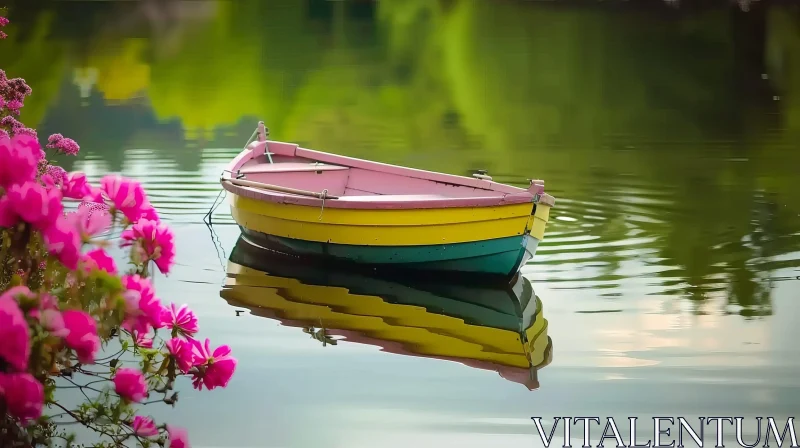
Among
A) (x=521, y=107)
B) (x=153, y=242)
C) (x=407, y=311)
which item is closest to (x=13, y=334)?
(x=153, y=242)

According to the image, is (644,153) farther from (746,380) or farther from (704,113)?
A: (746,380)

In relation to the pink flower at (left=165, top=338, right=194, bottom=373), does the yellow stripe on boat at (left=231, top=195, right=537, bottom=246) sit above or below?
above

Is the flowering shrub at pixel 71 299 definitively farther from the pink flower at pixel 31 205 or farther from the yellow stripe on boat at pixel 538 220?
the yellow stripe on boat at pixel 538 220

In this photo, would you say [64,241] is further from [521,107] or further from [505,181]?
[521,107]

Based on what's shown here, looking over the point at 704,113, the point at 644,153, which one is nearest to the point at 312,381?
the point at 644,153

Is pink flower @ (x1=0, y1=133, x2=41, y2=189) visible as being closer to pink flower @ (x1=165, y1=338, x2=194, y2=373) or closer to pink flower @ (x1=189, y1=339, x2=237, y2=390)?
pink flower @ (x1=165, y1=338, x2=194, y2=373)

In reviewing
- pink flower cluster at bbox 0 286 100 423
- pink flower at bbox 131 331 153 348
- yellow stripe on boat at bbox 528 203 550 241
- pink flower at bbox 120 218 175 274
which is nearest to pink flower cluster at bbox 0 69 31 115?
pink flower at bbox 131 331 153 348

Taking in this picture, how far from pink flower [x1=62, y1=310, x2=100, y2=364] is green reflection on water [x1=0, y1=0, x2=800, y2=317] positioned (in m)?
7.41

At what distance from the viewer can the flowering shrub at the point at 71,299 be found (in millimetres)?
3611

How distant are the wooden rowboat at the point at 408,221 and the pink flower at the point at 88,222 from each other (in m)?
6.40

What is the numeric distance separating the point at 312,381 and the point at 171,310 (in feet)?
13.0

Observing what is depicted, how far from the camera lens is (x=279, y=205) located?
11.3 meters

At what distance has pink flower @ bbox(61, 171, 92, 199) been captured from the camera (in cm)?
430

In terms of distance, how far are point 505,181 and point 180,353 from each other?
1337cm
